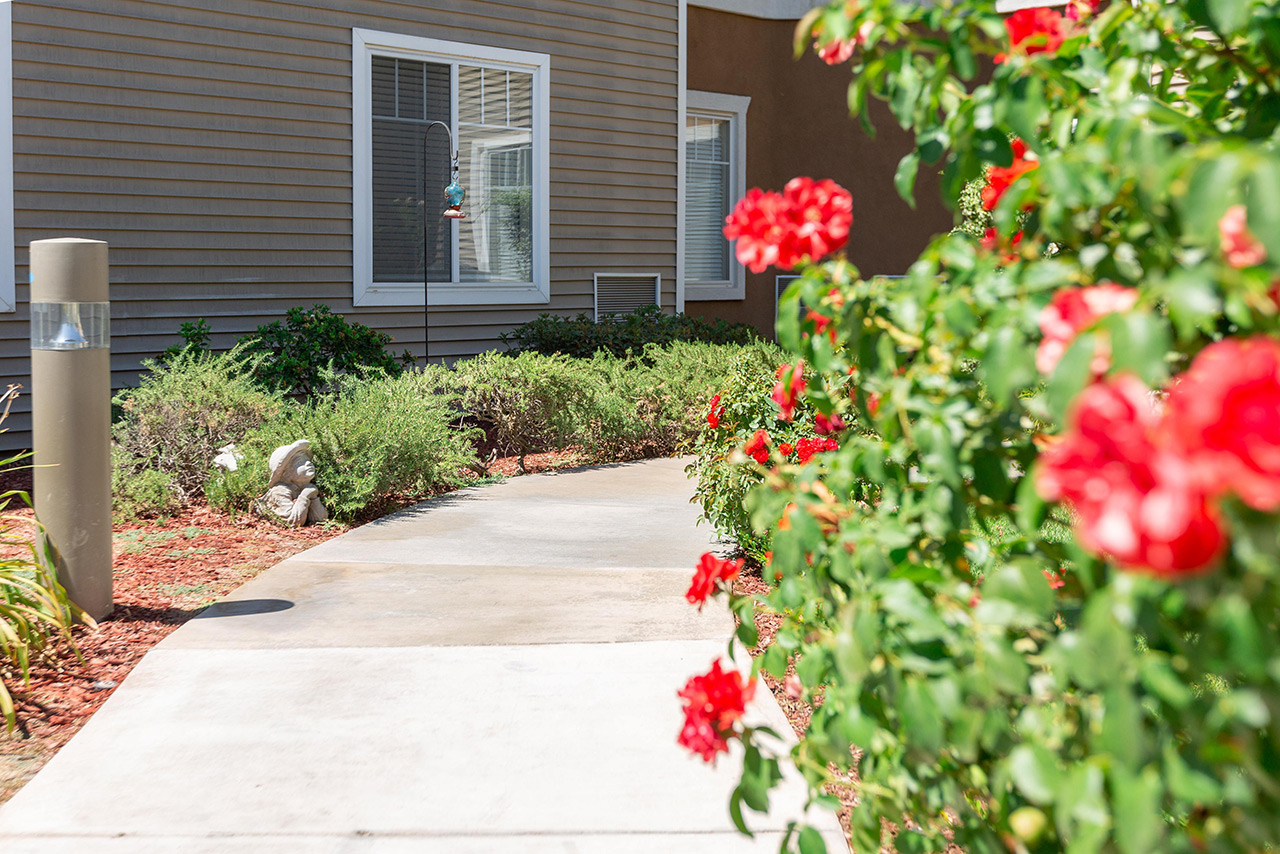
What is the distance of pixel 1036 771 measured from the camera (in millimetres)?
1240

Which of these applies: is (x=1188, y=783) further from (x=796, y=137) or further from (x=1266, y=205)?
(x=796, y=137)

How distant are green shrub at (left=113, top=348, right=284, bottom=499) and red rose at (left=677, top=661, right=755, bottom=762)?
5.54 m

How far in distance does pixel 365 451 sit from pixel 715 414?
2.41m

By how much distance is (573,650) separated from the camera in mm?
4152

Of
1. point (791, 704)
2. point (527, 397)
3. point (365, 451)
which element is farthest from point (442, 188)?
point (791, 704)

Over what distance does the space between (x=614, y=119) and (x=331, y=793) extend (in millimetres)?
9318

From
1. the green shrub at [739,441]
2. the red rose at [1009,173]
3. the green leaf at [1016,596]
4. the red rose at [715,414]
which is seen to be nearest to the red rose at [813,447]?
the green shrub at [739,441]

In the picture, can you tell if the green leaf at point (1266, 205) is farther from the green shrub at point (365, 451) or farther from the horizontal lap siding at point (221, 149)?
the horizontal lap siding at point (221, 149)

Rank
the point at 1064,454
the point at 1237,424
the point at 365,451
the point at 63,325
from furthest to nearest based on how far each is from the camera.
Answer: the point at 365,451
the point at 63,325
the point at 1064,454
the point at 1237,424

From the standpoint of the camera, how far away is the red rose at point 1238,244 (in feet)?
3.87

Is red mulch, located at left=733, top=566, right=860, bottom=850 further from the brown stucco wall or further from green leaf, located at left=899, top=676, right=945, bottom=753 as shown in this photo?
the brown stucco wall

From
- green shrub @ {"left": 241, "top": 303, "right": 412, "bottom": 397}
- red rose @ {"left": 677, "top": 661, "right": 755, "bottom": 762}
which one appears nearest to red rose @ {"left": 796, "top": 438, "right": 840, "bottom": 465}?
red rose @ {"left": 677, "top": 661, "right": 755, "bottom": 762}

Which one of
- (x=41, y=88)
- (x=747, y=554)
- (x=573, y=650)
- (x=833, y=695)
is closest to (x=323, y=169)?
(x=41, y=88)

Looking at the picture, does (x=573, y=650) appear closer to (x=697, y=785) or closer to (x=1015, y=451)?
(x=697, y=785)
